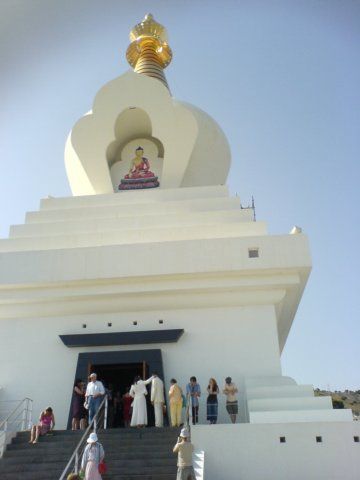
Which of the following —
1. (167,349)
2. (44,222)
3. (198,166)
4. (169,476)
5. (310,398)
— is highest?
(198,166)

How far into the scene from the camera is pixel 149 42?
23.7 m

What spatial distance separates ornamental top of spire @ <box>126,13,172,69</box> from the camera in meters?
23.5

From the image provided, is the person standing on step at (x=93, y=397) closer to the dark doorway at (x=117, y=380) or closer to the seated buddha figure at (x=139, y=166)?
the dark doorway at (x=117, y=380)

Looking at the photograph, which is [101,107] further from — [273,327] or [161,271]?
[273,327]

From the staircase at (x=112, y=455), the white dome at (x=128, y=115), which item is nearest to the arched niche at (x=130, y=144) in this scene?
the white dome at (x=128, y=115)

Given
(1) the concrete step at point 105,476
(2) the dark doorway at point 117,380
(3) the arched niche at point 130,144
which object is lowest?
(1) the concrete step at point 105,476

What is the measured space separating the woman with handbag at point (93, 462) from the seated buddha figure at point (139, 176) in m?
10.8

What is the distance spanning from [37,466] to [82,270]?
217 inches

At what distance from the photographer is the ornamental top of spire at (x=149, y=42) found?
2355 cm

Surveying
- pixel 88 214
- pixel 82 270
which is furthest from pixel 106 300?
pixel 88 214

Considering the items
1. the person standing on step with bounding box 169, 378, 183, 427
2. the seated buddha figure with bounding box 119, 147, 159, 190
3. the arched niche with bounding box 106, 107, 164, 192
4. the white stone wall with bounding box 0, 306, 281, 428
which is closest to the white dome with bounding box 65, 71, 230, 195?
the arched niche with bounding box 106, 107, 164, 192

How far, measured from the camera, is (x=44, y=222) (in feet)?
52.3

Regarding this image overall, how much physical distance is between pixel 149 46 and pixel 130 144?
24.2 ft

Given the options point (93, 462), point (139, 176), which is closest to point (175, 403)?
point (93, 462)
